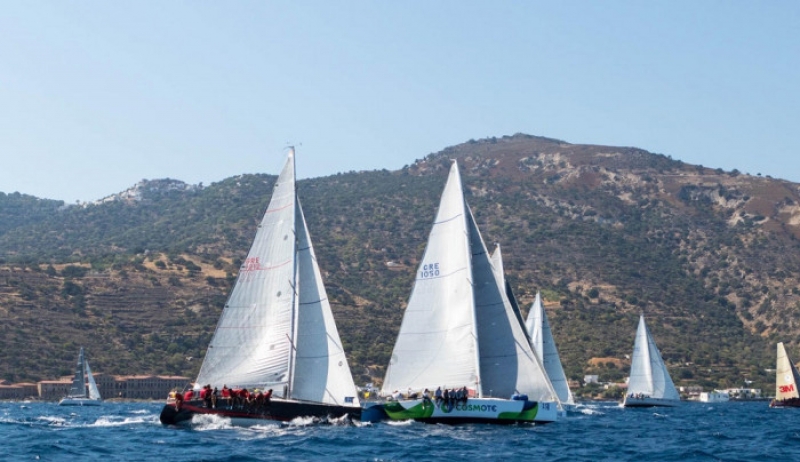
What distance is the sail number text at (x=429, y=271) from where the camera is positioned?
49.3 metres

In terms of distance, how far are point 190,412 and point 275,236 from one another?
299 inches

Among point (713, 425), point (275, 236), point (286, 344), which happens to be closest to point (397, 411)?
point (286, 344)

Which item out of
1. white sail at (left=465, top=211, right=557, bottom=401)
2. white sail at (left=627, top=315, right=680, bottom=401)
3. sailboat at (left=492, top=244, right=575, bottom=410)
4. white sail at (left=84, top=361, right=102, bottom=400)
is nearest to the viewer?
white sail at (left=465, top=211, right=557, bottom=401)

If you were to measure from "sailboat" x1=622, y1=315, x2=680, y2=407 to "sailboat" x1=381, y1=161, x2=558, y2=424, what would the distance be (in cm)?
5386

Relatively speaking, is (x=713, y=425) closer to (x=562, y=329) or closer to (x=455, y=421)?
(x=455, y=421)

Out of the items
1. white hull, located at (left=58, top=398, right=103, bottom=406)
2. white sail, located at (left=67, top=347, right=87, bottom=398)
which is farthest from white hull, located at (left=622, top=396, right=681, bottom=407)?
white sail, located at (left=67, top=347, right=87, bottom=398)

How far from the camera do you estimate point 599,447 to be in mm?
42500

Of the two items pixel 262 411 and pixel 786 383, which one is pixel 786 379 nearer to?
pixel 786 383

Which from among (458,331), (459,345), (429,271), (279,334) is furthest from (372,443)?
(429,271)

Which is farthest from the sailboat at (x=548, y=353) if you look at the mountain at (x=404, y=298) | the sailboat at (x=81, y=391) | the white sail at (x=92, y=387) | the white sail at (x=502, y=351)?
the white sail at (x=92, y=387)

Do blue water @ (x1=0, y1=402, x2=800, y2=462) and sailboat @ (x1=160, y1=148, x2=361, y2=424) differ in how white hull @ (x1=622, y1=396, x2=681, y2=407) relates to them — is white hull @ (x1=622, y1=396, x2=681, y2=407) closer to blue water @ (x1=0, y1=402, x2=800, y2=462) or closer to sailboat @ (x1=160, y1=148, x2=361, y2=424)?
blue water @ (x1=0, y1=402, x2=800, y2=462)

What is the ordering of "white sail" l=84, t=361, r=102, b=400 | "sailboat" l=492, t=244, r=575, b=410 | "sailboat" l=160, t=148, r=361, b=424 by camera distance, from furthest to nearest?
1. "white sail" l=84, t=361, r=102, b=400
2. "sailboat" l=492, t=244, r=575, b=410
3. "sailboat" l=160, t=148, r=361, b=424

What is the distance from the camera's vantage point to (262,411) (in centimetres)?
4562

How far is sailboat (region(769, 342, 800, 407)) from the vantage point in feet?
345
